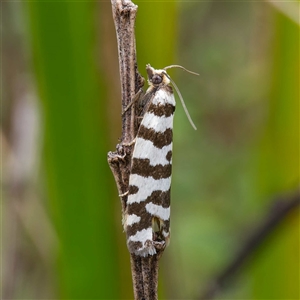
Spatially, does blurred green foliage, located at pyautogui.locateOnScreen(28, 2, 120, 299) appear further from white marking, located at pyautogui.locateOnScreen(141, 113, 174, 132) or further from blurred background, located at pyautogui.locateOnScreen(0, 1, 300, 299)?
white marking, located at pyautogui.locateOnScreen(141, 113, 174, 132)

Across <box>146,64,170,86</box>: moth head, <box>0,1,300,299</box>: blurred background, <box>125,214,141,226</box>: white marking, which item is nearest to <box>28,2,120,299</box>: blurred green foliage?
<box>0,1,300,299</box>: blurred background

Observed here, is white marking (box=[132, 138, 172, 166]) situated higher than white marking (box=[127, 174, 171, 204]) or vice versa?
white marking (box=[132, 138, 172, 166])

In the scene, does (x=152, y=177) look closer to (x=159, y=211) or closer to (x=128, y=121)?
(x=159, y=211)

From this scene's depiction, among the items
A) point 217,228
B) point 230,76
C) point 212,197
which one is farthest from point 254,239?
point 230,76

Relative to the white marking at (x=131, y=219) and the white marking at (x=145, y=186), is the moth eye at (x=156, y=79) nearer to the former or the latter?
the white marking at (x=145, y=186)

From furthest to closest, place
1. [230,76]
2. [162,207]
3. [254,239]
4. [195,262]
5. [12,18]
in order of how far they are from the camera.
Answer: [230,76] < [195,262] < [12,18] < [254,239] < [162,207]

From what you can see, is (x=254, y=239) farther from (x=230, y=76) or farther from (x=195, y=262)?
(x=230, y=76)

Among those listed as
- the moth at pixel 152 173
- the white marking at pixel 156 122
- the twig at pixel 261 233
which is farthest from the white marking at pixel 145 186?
the twig at pixel 261 233
